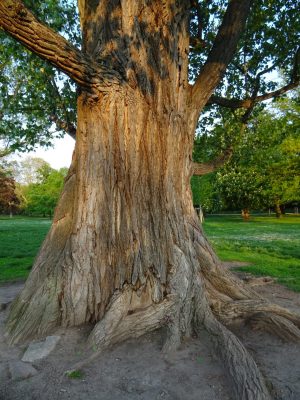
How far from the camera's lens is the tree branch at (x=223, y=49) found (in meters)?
5.90

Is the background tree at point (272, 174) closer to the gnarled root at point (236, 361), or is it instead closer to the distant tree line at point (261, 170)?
the distant tree line at point (261, 170)

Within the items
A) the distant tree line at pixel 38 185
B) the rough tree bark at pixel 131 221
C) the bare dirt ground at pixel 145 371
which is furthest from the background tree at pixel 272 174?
the distant tree line at pixel 38 185

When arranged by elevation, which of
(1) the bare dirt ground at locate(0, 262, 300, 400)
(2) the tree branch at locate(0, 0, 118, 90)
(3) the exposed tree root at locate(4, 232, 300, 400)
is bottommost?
(1) the bare dirt ground at locate(0, 262, 300, 400)

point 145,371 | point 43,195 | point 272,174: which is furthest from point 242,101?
point 43,195

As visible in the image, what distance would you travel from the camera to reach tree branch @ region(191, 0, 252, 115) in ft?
19.4

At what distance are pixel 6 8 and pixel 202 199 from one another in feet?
122

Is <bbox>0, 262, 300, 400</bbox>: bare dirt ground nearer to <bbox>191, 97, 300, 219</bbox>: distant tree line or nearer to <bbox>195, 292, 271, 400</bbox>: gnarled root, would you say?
<bbox>195, 292, 271, 400</bbox>: gnarled root

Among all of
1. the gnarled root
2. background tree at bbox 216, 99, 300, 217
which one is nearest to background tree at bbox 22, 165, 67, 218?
background tree at bbox 216, 99, 300, 217

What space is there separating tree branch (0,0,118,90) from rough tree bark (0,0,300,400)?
31 millimetres

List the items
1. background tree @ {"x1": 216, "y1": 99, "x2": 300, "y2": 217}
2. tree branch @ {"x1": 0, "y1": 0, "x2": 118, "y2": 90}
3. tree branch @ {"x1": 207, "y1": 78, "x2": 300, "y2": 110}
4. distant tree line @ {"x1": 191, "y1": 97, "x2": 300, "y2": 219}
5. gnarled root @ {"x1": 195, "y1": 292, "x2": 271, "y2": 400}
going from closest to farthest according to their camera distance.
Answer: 1. gnarled root @ {"x1": 195, "y1": 292, "x2": 271, "y2": 400}
2. tree branch @ {"x1": 0, "y1": 0, "x2": 118, "y2": 90}
3. tree branch @ {"x1": 207, "y1": 78, "x2": 300, "y2": 110}
4. distant tree line @ {"x1": 191, "y1": 97, "x2": 300, "y2": 219}
5. background tree @ {"x1": 216, "y1": 99, "x2": 300, "y2": 217}

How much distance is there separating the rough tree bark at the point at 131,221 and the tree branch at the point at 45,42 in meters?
0.03

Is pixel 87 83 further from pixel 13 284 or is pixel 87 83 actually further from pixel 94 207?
pixel 13 284

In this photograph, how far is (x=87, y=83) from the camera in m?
4.57

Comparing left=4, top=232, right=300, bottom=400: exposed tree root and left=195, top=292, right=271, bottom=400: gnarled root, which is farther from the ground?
left=4, top=232, right=300, bottom=400: exposed tree root
